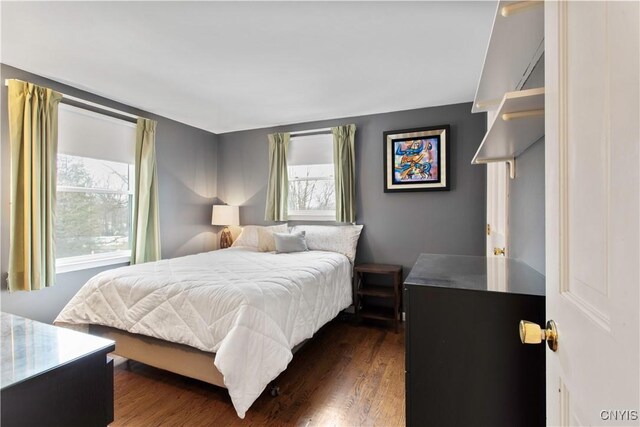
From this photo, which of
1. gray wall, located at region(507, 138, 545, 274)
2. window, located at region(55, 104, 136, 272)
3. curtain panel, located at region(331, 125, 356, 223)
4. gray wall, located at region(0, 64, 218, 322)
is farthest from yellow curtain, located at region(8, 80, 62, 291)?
gray wall, located at region(507, 138, 545, 274)

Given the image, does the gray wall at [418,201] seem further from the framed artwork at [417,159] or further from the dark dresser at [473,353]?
the dark dresser at [473,353]

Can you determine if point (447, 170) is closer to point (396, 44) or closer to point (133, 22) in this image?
point (396, 44)

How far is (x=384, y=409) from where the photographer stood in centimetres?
186

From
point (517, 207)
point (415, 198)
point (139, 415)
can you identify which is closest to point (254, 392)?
point (139, 415)

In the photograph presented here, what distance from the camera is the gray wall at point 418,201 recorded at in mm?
3189

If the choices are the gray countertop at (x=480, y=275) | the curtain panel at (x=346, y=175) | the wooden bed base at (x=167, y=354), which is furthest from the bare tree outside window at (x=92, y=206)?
the gray countertop at (x=480, y=275)

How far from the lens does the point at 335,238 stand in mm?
3520

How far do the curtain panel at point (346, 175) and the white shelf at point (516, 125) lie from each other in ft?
6.84

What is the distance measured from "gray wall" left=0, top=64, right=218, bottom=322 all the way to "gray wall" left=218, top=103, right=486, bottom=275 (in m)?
1.28

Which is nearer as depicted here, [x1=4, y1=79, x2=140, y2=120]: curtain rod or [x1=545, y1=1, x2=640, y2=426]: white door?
[x1=545, y1=1, x2=640, y2=426]: white door

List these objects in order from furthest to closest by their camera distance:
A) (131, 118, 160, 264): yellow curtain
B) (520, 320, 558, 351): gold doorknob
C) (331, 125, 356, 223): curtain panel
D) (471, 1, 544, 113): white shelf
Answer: (331, 125, 356, 223): curtain panel → (131, 118, 160, 264): yellow curtain → (471, 1, 544, 113): white shelf → (520, 320, 558, 351): gold doorknob

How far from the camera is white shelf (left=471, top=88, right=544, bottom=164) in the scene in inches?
34.3

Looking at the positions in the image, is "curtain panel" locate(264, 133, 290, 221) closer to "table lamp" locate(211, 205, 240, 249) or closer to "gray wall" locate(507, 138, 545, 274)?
"table lamp" locate(211, 205, 240, 249)

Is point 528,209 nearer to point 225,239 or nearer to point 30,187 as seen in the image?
point 30,187
